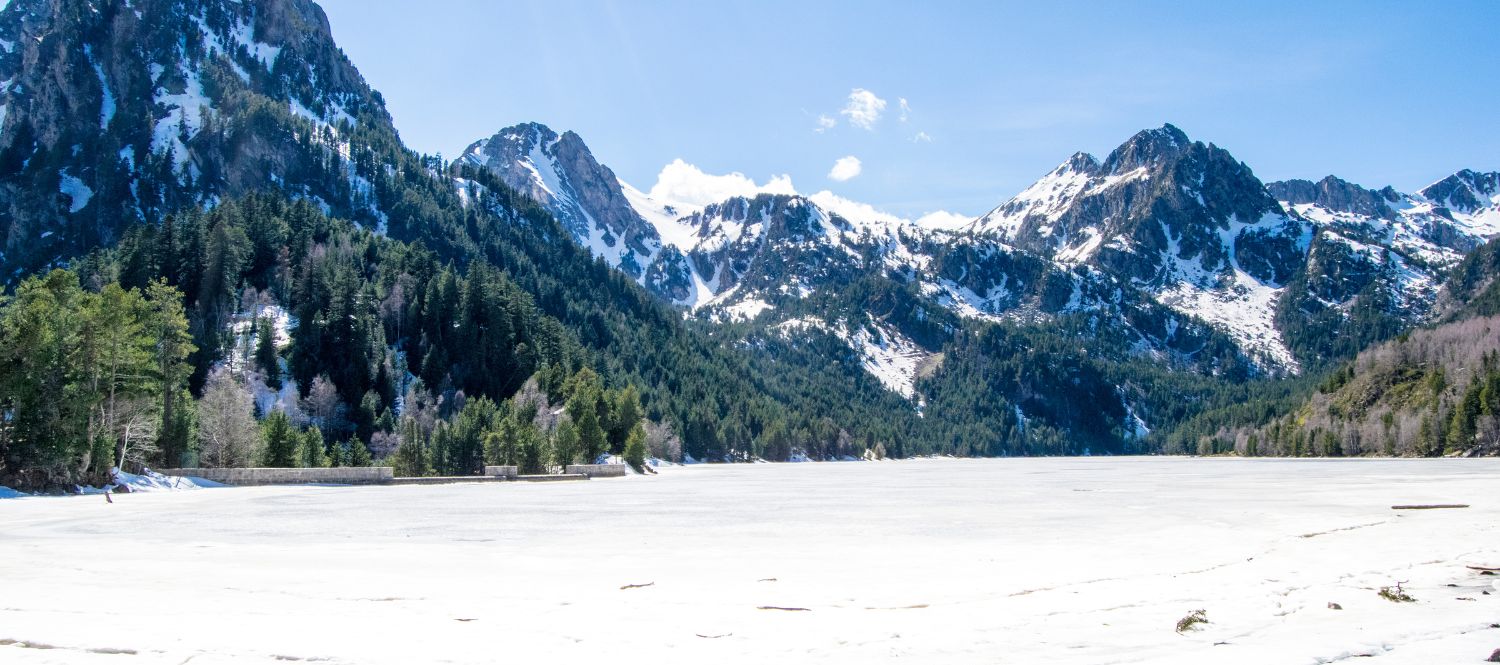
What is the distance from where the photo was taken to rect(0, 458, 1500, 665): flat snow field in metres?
13.0

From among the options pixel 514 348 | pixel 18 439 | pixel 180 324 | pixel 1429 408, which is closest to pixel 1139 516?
pixel 18 439

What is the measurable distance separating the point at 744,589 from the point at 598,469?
290 feet

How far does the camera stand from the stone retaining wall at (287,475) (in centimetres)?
7075

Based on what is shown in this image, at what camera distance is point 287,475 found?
7875 cm

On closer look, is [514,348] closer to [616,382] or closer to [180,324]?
[616,382]

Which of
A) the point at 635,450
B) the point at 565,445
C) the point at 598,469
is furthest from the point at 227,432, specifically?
the point at 635,450

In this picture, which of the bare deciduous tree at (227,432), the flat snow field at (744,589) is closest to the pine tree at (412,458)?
the bare deciduous tree at (227,432)

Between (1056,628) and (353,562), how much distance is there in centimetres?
1745

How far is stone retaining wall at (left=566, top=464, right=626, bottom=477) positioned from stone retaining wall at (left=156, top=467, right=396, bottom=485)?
2206 centimetres

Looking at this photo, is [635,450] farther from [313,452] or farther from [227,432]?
[227,432]

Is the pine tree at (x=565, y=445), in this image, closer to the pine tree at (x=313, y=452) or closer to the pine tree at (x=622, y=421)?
the pine tree at (x=313, y=452)

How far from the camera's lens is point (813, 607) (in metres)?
16.5

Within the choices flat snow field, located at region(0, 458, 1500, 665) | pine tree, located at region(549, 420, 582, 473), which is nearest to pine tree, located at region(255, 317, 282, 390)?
pine tree, located at region(549, 420, 582, 473)

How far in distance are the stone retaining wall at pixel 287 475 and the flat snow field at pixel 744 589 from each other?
36.8 m
